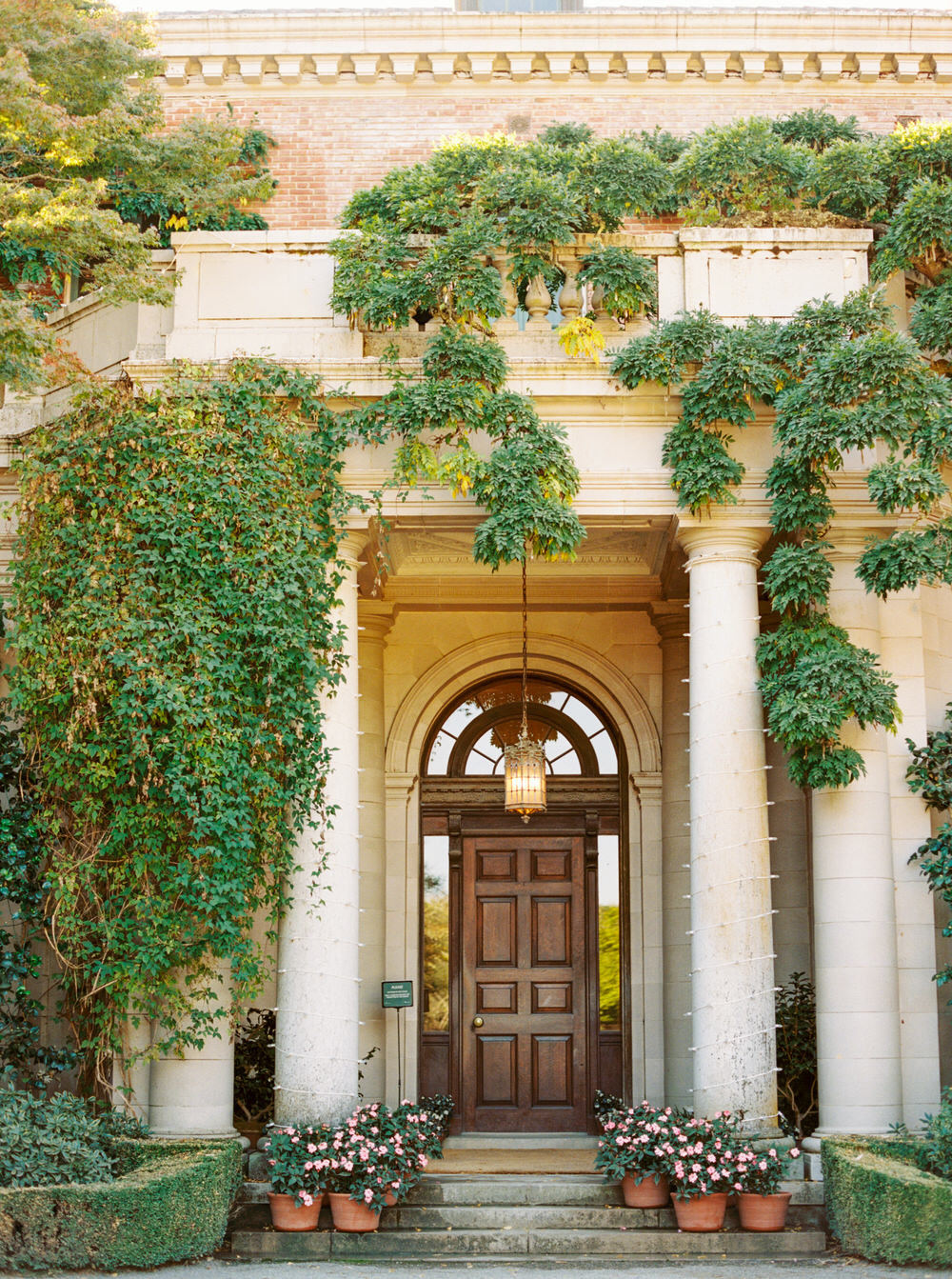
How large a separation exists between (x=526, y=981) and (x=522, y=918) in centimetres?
57

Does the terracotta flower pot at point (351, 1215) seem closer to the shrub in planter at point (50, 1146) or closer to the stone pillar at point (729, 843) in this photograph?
the shrub in planter at point (50, 1146)

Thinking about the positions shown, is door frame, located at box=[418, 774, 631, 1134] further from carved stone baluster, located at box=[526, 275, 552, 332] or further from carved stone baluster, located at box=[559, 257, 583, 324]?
carved stone baluster, located at box=[559, 257, 583, 324]

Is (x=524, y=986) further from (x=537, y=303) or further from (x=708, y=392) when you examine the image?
(x=537, y=303)

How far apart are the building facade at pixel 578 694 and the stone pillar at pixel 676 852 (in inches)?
1.5

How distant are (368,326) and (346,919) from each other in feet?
14.3

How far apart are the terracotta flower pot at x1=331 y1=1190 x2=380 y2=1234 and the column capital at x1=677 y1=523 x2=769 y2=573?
198 inches

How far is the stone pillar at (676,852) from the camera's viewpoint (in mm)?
12289

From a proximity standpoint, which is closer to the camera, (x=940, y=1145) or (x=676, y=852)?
(x=940, y=1145)

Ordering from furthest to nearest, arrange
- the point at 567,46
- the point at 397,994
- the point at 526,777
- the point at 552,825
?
1. the point at 567,46
2. the point at 552,825
3. the point at 397,994
4. the point at 526,777

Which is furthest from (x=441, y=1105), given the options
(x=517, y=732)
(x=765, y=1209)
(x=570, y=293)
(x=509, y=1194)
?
(x=570, y=293)

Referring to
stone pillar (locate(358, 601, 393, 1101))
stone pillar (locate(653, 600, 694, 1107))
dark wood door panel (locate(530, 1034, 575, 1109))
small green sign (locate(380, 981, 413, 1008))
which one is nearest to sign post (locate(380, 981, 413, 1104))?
small green sign (locate(380, 981, 413, 1008))

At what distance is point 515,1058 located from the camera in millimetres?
12773

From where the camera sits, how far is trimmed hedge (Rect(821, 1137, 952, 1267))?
→ 8.02 meters

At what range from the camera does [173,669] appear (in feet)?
30.9
